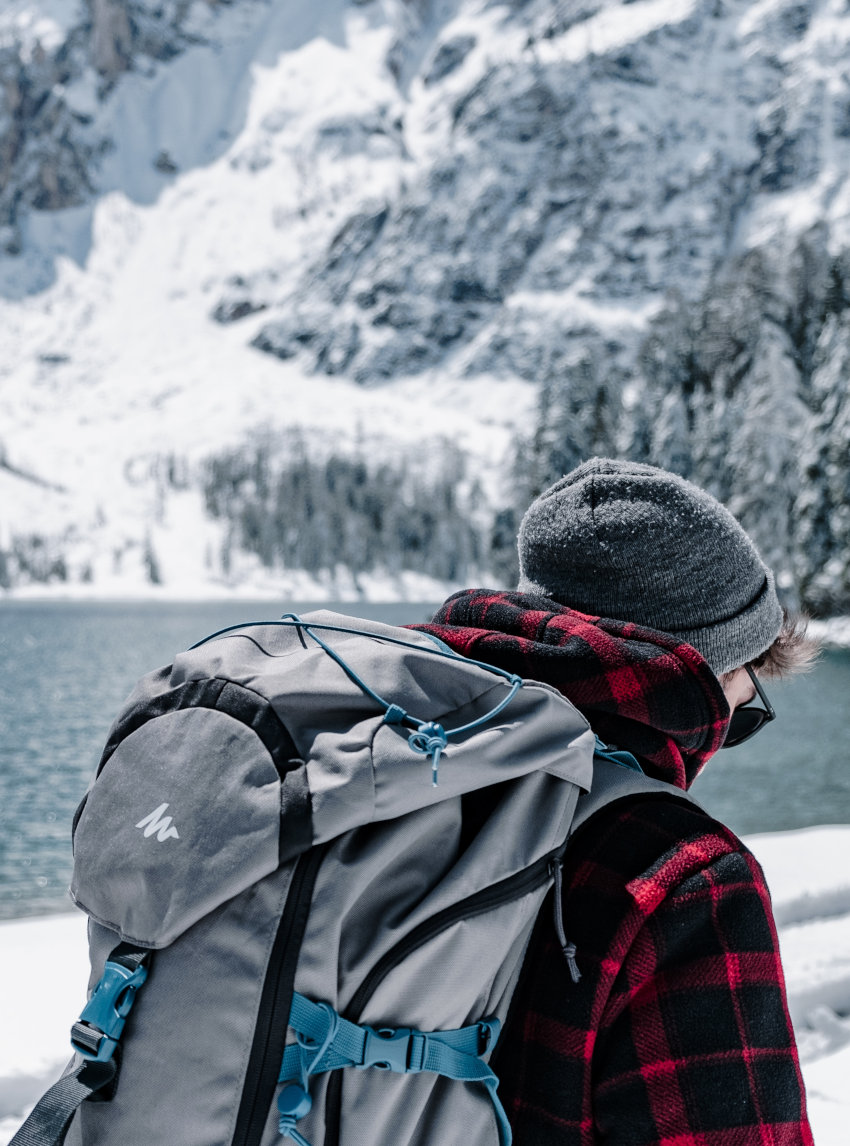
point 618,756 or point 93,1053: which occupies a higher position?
point 618,756

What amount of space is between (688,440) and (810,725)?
84.4ft

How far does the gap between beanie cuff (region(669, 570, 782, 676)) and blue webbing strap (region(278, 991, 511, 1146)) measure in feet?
2.13

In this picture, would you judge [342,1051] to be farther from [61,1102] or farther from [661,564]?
[661,564]

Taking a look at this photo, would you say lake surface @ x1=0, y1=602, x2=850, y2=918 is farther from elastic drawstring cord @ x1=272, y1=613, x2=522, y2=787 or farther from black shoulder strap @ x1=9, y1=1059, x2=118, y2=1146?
black shoulder strap @ x1=9, y1=1059, x2=118, y2=1146

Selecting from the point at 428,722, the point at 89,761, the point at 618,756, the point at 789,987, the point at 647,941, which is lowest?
the point at 89,761

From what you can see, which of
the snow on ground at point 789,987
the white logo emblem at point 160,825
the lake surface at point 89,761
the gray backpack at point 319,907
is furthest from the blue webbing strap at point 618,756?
the lake surface at point 89,761

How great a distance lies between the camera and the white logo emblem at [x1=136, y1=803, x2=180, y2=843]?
1123mm

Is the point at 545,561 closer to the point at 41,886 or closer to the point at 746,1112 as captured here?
the point at 746,1112

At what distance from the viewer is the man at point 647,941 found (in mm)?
1143

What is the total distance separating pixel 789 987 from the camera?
135 inches

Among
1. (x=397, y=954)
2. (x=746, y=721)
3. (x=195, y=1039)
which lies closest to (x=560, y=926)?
(x=397, y=954)

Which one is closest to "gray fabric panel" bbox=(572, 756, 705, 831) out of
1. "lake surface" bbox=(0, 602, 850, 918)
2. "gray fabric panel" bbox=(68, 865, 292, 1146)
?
"gray fabric panel" bbox=(68, 865, 292, 1146)

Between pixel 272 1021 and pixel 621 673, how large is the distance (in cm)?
58

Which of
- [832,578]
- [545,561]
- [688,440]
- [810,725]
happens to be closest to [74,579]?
[688,440]
